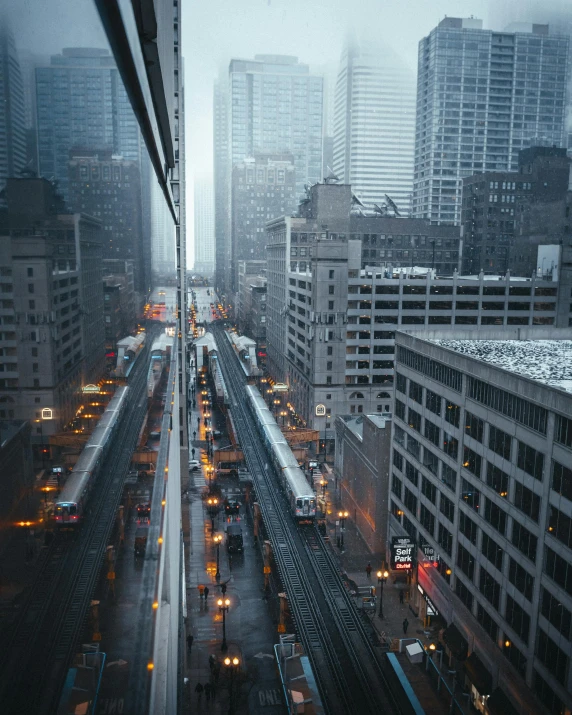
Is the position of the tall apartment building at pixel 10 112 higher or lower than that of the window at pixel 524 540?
higher

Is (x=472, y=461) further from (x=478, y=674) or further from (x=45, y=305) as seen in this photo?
(x=45, y=305)

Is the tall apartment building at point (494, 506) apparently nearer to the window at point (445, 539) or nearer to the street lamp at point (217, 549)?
the window at point (445, 539)

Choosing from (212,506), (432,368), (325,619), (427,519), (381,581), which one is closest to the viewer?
(325,619)

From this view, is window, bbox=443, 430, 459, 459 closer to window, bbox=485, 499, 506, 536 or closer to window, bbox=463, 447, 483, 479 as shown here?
window, bbox=463, 447, 483, 479

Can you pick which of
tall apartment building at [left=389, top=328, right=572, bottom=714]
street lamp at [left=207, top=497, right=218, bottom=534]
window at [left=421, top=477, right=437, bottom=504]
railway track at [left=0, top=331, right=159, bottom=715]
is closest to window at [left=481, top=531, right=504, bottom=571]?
tall apartment building at [left=389, top=328, right=572, bottom=714]

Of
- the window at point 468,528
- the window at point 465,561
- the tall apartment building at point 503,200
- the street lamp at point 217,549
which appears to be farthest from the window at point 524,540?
the tall apartment building at point 503,200

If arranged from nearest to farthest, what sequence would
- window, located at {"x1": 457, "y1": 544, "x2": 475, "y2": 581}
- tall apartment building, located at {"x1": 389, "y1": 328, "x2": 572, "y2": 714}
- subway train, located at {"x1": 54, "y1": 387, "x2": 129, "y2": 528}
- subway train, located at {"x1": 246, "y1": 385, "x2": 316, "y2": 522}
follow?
1. subway train, located at {"x1": 54, "y1": 387, "x2": 129, "y2": 528}
2. tall apartment building, located at {"x1": 389, "y1": 328, "x2": 572, "y2": 714}
3. window, located at {"x1": 457, "y1": 544, "x2": 475, "y2": 581}
4. subway train, located at {"x1": 246, "y1": 385, "x2": 316, "y2": 522}

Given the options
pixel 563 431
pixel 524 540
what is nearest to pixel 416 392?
pixel 524 540
